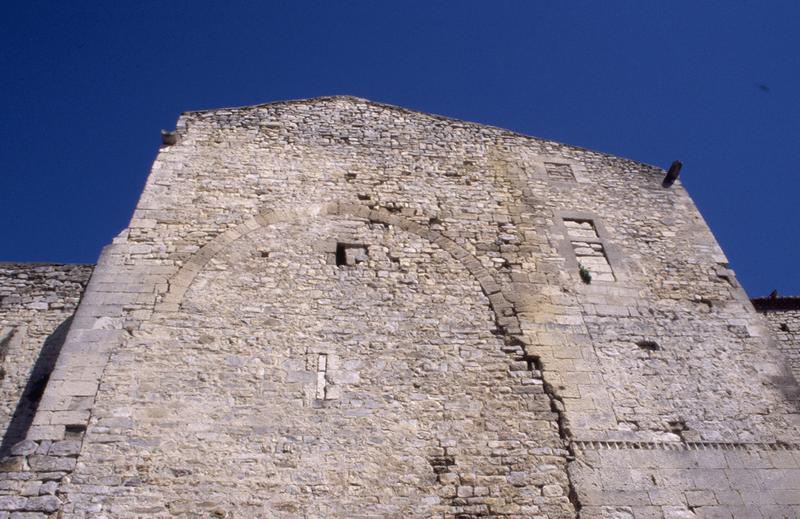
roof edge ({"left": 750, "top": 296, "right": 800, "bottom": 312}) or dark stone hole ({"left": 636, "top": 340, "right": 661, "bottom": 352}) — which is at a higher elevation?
roof edge ({"left": 750, "top": 296, "right": 800, "bottom": 312})

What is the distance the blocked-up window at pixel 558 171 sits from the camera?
8977mm

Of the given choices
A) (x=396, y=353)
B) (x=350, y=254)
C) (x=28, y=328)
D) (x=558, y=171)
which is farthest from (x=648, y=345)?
(x=28, y=328)

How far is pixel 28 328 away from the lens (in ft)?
24.6

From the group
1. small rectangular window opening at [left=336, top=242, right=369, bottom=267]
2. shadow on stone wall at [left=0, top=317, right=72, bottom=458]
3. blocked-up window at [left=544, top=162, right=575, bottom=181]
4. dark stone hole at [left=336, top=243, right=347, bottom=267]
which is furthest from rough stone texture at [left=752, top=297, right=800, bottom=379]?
shadow on stone wall at [left=0, top=317, right=72, bottom=458]

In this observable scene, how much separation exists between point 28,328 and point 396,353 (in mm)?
4746

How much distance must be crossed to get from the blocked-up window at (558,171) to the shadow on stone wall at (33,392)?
22.7 feet

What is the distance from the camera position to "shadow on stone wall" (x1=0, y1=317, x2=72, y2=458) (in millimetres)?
6473

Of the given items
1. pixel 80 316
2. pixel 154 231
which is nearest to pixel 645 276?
pixel 154 231

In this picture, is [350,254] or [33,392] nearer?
[33,392]

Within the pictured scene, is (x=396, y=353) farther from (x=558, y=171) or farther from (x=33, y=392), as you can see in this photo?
(x=558, y=171)

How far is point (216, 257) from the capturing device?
22.9 feet

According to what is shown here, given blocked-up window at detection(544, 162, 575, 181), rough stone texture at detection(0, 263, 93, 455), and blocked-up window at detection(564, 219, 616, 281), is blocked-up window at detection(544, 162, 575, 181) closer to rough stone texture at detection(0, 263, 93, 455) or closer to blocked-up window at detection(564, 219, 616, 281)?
blocked-up window at detection(564, 219, 616, 281)

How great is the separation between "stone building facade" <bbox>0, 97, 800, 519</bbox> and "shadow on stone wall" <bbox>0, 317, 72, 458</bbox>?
20 centimetres

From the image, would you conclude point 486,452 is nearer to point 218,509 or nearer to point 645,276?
point 218,509
